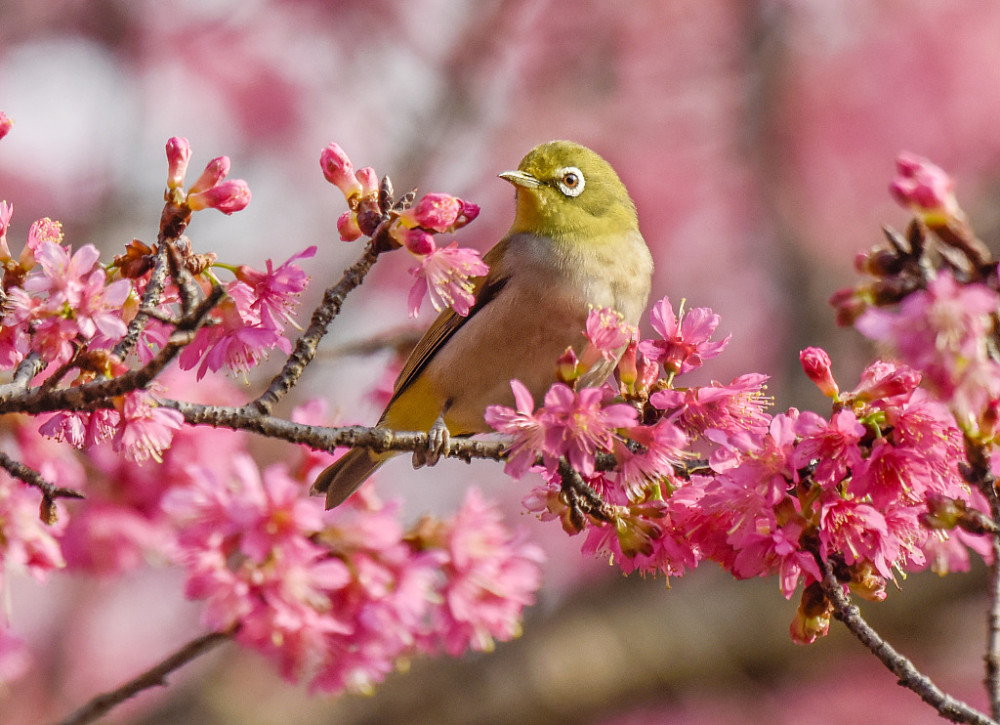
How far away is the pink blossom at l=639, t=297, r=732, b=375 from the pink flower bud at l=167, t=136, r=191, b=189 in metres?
1.23

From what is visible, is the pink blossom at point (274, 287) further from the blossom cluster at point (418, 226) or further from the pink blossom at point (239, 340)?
the blossom cluster at point (418, 226)

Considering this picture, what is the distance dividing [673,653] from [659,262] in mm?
4887

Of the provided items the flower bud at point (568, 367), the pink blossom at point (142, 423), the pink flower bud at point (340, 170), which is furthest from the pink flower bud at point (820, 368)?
the pink blossom at point (142, 423)

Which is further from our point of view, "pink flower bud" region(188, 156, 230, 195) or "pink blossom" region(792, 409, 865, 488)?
"pink flower bud" region(188, 156, 230, 195)

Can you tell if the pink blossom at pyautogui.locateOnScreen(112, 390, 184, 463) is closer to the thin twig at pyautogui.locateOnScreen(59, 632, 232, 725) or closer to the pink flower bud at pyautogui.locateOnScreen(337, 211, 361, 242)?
the pink flower bud at pyautogui.locateOnScreen(337, 211, 361, 242)

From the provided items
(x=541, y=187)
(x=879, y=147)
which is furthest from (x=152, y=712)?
(x=879, y=147)

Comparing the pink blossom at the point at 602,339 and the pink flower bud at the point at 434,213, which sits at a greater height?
the pink flower bud at the point at 434,213

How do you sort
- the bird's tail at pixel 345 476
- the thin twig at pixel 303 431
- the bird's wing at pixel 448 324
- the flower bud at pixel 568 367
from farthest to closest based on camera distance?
the bird's wing at pixel 448 324
the bird's tail at pixel 345 476
the flower bud at pixel 568 367
the thin twig at pixel 303 431

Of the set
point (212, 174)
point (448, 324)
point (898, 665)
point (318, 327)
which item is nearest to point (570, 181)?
point (448, 324)

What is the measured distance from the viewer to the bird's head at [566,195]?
12.5ft

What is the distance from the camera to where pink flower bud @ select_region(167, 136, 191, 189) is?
225cm

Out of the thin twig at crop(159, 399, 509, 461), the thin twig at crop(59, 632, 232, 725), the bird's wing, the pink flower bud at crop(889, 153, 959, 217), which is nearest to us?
the pink flower bud at crop(889, 153, 959, 217)

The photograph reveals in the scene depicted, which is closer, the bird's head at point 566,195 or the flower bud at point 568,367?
the flower bud at point 568,367

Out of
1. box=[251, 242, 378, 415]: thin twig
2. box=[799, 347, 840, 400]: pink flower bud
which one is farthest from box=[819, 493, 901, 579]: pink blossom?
box=[251, 242, 378, 415]: thin twig
